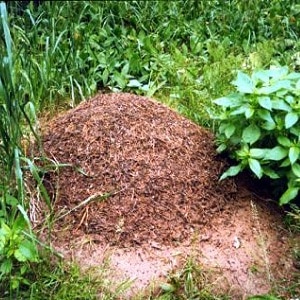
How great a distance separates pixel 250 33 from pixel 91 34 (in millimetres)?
1217

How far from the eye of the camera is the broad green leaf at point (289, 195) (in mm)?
Answer: 3592

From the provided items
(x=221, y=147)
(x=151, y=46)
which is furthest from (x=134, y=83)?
(x=221, y=147)

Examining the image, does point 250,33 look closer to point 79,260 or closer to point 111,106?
point 111,106

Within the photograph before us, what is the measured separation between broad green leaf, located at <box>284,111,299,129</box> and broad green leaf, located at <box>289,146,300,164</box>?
12cm

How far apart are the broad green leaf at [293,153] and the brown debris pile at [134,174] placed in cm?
45

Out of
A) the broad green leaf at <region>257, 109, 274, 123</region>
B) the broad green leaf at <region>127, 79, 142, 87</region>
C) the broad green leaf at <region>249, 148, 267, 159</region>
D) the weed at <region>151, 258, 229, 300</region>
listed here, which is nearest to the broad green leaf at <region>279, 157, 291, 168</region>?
the broad green leaf at <region>249, 148, 267, 159</region>

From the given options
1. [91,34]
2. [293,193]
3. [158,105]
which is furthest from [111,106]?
[91,34]

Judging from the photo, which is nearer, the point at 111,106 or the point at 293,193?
the point at 293,193

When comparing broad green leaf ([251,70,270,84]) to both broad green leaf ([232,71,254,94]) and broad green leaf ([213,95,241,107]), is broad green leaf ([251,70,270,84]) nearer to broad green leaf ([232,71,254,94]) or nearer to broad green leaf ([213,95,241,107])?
broad green leaf ([232,71,254,94])

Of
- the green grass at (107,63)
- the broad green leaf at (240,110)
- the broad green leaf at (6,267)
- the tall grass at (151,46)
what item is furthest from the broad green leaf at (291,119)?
the broad green leaf at (6,267)

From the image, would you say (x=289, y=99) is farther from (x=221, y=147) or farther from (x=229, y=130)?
(x=221, y=147)

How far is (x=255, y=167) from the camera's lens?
3617mm

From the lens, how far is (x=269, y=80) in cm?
373

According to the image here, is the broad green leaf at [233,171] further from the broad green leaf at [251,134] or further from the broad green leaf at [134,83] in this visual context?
the broad green leaf at [134,83]
